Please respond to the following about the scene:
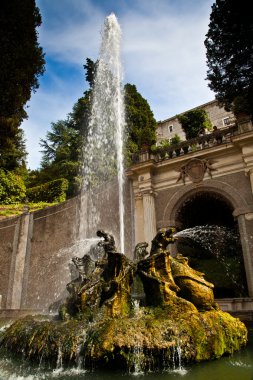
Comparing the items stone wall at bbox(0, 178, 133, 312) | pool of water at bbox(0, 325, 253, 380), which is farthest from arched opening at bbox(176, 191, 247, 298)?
pool of water at bbox(0, 325, 253, 380)

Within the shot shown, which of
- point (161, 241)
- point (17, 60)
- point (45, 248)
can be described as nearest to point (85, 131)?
point (45, 248)

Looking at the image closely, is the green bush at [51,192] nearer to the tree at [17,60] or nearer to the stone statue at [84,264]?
the tree at [17,60]

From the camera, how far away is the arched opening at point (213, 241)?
35.8ft

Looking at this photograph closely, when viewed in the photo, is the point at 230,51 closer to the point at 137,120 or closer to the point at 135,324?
the point at 135,324

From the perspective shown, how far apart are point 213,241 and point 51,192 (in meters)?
15.9

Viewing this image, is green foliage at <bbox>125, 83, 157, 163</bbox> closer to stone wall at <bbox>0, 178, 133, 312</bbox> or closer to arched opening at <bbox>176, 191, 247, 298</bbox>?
stone wall at <bbox>0, 178, 133, 312</bbox>

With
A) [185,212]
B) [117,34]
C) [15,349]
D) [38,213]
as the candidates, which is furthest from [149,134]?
[15,349]

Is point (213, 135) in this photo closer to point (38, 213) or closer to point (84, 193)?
point (84, 193)

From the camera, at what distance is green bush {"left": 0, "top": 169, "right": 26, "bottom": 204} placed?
26688 mm

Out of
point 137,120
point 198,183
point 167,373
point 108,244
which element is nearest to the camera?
point 167,373

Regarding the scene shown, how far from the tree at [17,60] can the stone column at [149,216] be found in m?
6.24

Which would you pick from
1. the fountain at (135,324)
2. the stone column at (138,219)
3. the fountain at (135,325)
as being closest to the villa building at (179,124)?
the stone column at (138,219)

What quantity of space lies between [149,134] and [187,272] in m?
18.8

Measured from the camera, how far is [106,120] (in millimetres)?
19891
